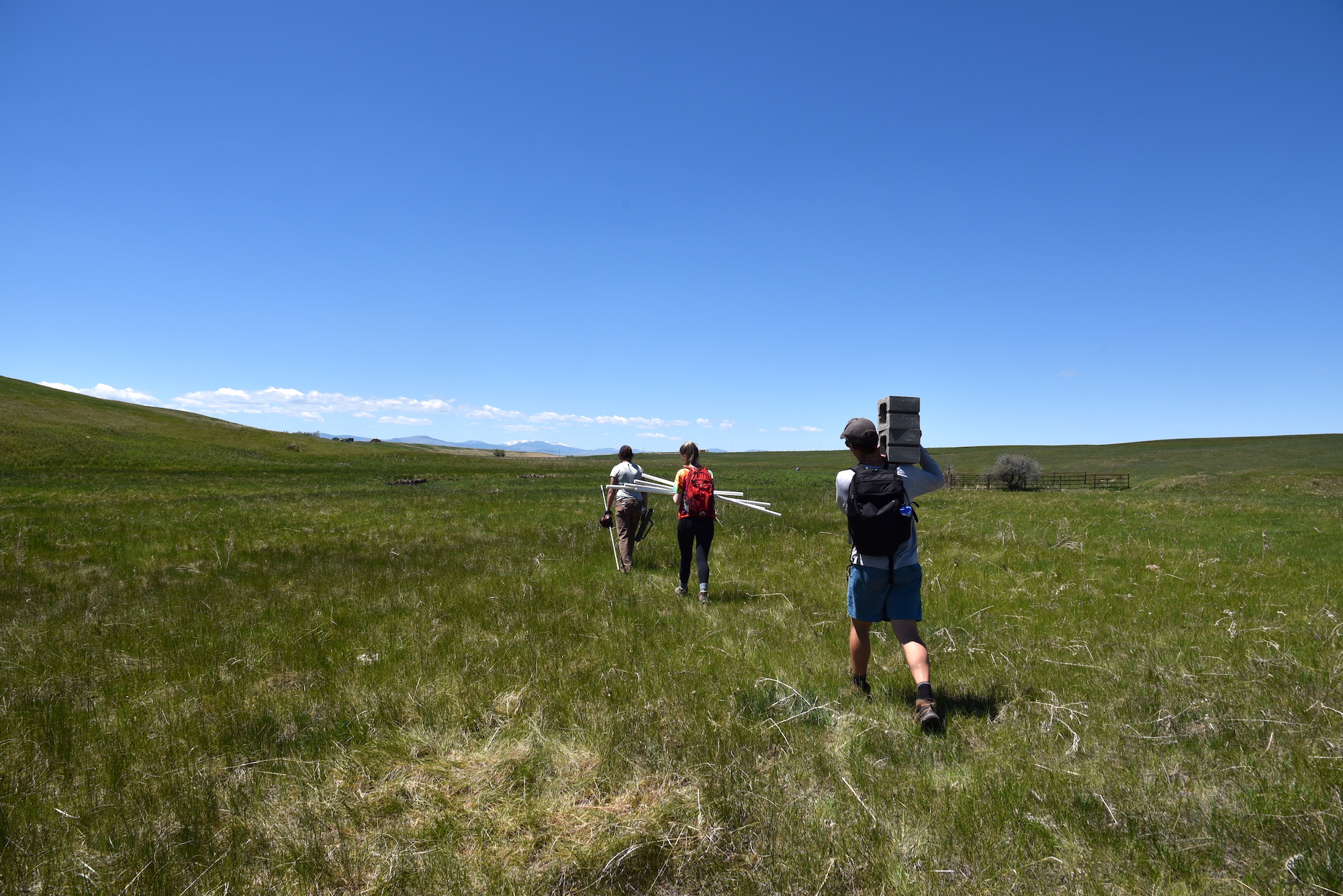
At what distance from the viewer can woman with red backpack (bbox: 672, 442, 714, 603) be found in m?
9.71

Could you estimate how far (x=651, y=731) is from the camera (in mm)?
5074

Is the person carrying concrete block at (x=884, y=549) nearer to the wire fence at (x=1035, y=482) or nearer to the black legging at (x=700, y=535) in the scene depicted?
the black legging at (x=700, y=535)

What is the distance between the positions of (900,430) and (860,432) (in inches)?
15.9

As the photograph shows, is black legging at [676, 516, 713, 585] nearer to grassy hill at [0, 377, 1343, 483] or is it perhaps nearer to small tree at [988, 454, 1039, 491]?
grassy hill at [0, 377, 1343, 483]

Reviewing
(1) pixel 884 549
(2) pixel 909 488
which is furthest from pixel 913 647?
(2) pixel 909 488

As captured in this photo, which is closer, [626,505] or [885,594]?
[885,594]

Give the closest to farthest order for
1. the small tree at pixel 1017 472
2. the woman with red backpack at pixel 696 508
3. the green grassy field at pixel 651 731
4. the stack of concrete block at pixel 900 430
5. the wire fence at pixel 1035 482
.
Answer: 1. the green grassy field at pixel 651 731
2. the stack of concrete block at pixel 900 430
3. the woman with red backpack at pixel 696 508
4. the small tree at pixel 1017 472
5. the wire fence at pixel 1035 482

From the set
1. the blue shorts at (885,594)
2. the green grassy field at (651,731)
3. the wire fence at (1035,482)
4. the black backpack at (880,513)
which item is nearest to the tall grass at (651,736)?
the green grassy field at (651,731)

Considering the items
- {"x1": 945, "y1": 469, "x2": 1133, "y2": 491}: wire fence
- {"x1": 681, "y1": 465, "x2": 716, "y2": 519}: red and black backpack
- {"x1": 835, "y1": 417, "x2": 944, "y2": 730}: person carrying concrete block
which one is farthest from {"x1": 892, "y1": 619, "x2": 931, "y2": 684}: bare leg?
{"x1": 945, "y1": 469, "x2": 1133, "y2": 491}: wire fence

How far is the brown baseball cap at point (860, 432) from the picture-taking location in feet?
18.3

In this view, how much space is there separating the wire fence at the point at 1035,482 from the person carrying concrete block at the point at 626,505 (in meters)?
45.8

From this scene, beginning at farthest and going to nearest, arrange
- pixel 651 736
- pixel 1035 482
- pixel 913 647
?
pixel 1035 482
pixel 913 647
pixel 651 736

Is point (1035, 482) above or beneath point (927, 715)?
above

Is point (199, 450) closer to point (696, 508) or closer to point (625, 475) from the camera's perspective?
point (625, 475)
